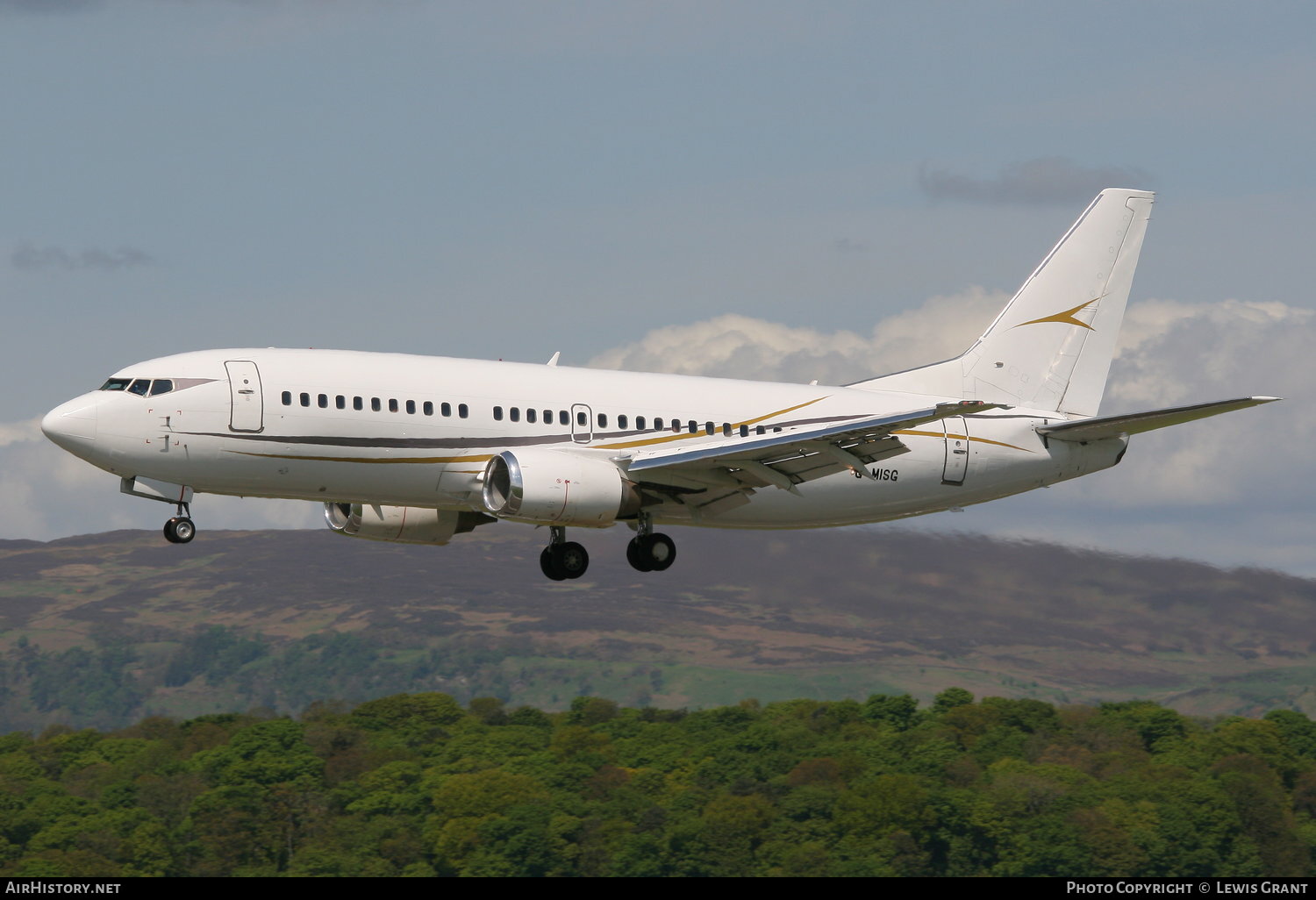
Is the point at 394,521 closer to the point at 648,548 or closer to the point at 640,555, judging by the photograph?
the point at 640,555

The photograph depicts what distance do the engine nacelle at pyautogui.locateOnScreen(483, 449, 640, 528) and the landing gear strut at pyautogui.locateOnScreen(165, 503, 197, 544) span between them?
25.0ft

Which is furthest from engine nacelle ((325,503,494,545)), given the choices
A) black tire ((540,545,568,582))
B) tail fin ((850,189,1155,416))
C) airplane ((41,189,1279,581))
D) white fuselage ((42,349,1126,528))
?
tail fin ((850,189,1155,416))

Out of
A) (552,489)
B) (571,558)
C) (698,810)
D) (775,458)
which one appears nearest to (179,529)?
(552,489)

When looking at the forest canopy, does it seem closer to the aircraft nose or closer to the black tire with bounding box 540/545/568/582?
the black tire with bounding box 540/545/568/582

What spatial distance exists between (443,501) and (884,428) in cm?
1198

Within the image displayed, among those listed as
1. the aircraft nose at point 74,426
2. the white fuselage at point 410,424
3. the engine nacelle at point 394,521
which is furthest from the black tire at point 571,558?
the aircraft nose at point 74,426

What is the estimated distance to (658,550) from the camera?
49.8m

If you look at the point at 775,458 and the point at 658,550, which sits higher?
the point at 775,458

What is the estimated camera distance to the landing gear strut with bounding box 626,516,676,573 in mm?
49531

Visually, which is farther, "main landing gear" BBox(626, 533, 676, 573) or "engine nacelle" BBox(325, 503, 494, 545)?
"engine nacelle" BBox(325, 503, 494, 545)

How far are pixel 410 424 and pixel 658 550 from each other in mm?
8759

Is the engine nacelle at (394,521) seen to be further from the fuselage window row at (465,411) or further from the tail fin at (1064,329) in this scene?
the tail fin at (1064,329)

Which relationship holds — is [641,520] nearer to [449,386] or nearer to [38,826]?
[449,386]

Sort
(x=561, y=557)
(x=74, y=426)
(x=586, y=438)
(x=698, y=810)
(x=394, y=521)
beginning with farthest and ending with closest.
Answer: (x=698, y=810) → (x=394, y=521) → (x=561, y=557) → (x=586, y=438) → (x=74, y=426)
